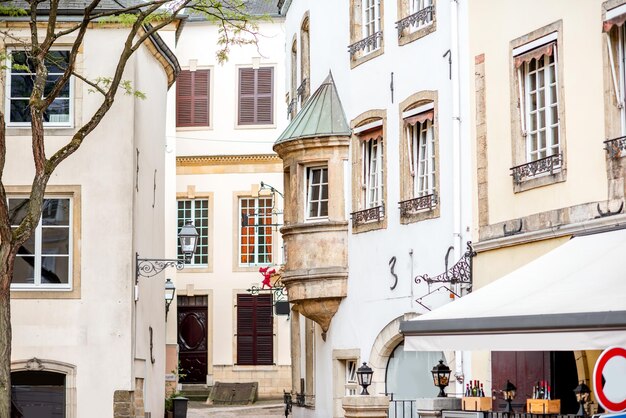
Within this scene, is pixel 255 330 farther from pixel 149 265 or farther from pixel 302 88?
pixel 149 265

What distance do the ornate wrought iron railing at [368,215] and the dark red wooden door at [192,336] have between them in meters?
19.0

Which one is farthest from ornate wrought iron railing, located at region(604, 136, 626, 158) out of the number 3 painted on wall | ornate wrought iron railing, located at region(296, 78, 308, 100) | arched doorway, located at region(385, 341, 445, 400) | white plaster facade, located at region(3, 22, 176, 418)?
ornate wrought iron railing, located at region(296, 78, 308, 100)

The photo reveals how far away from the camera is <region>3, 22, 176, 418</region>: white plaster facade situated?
24.9 meters

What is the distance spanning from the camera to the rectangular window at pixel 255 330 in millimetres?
42188

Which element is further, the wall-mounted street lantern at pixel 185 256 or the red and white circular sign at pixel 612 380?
the wall-mounted street lantern at pixel 185 256

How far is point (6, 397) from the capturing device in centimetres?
1959

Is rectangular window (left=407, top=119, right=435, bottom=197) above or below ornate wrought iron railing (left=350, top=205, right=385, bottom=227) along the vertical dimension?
above

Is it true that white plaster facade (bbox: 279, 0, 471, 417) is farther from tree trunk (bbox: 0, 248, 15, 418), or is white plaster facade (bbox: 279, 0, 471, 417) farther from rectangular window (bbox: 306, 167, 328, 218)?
tree trunk (bbox: 0, 248, 15, 418)

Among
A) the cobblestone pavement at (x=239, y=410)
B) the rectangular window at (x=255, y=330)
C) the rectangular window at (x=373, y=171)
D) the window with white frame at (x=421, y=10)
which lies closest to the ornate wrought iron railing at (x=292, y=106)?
the rectangular window at (x=373, y=171)

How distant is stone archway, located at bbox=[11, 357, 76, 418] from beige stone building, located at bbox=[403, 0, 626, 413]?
7.83 m

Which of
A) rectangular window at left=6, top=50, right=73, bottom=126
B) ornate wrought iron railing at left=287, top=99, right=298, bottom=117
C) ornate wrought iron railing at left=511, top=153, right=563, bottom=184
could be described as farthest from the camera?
ornate wrought iron railing at left=287, top=99, right=298, bottom=117

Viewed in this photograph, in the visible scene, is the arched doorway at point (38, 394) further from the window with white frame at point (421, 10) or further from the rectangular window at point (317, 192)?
the window with white frame at point (421, 10)

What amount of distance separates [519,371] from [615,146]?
3490mm

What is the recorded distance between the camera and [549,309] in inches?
542
